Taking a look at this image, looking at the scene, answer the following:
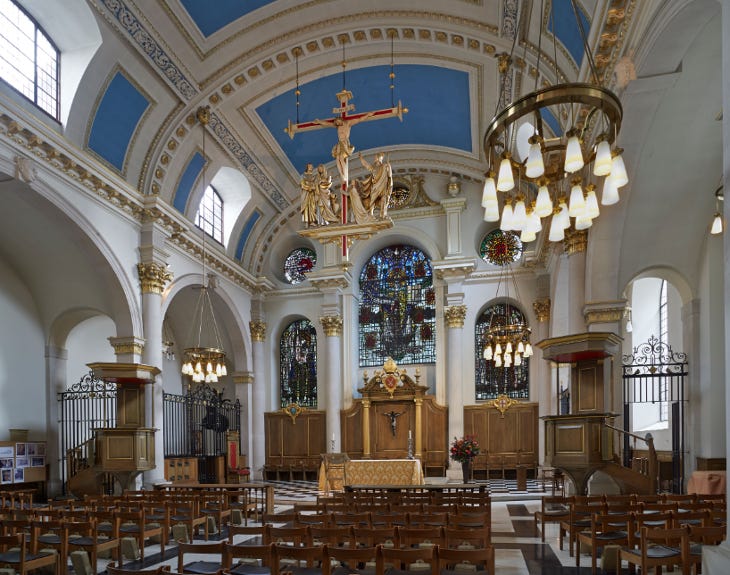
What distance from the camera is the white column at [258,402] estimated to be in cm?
1998

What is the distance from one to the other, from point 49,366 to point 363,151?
10.7 m

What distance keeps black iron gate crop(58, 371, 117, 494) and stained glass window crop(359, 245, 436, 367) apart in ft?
27.2

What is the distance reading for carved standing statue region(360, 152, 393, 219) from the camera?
40.5ft

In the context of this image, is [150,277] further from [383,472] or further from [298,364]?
[298,364]

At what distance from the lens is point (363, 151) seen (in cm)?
1952

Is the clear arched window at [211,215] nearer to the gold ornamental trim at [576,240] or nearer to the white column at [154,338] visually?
the white column at [154,338]

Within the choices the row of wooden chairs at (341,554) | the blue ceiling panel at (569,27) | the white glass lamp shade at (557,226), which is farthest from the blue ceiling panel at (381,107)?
the row of wooden chairs at (341,554)

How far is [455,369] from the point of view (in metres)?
18.9

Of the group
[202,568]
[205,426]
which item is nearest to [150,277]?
[205,426]

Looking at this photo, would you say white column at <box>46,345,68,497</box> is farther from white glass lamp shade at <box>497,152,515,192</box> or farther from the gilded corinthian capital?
white glass lamp shade at <box>497,152,515,192</box>

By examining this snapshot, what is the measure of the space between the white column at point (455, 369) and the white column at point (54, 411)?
10428mm

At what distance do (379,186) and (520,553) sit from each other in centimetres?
714

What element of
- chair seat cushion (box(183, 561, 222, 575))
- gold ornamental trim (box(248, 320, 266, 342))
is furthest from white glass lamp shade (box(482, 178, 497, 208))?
gold ornamental trim (box(248, 320, 266, 342))

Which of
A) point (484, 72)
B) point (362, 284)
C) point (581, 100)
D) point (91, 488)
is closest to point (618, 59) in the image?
point (581, 100)
